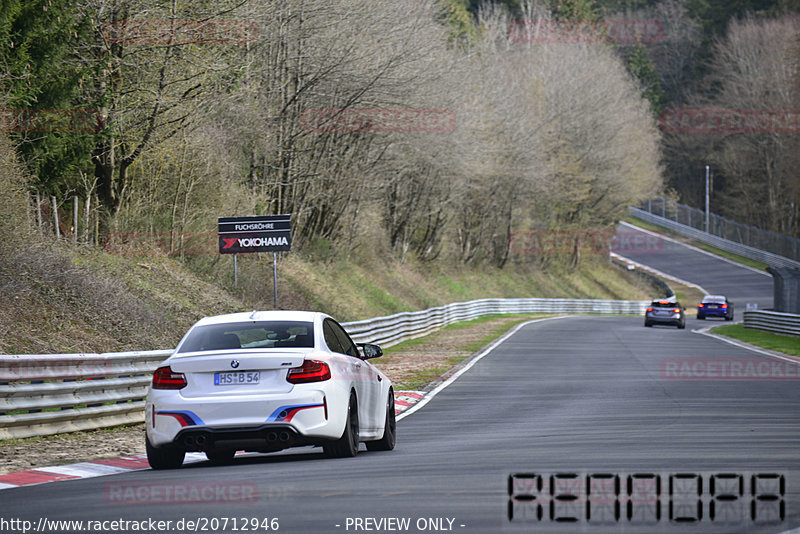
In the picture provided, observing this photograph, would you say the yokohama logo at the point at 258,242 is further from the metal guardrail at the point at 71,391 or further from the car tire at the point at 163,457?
the car tire at the point at 163,457

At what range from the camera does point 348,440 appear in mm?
11391

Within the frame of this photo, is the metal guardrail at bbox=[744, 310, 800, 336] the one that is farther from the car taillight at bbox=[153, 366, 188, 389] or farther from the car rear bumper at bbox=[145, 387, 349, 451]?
the car taillight at bbox=[153, 366, 188, 389]

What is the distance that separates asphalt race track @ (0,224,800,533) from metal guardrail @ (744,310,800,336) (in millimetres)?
23930

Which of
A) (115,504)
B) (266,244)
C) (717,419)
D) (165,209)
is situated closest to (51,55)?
(266,244)

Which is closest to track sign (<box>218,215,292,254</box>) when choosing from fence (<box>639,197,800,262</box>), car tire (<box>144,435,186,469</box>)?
car tire (<box>144,435,186,469</box>)

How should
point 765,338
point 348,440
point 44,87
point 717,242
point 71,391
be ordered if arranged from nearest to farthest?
1. point 348,440
2. point 71,391
3. point 44,87
4. point 765,338
5. point 717,242

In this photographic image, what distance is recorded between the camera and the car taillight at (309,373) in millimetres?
10891

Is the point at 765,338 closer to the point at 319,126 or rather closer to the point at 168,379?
the point at 319,126

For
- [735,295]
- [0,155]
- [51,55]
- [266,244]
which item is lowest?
[735,295]

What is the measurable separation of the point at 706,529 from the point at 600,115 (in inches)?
2852

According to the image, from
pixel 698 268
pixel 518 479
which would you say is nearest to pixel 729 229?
pixel 698 268

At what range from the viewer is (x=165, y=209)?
3203 cm

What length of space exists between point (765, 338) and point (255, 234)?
22.6 meters

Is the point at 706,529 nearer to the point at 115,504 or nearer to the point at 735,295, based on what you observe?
the point at 115,504
